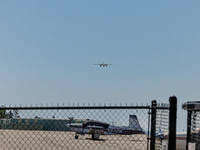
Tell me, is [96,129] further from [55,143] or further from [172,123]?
[172,123]

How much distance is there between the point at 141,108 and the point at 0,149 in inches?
521

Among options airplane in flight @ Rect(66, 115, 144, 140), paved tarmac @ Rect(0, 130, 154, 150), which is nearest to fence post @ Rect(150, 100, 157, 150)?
paved tarmac @ Rect(0, 130, 154, 150)

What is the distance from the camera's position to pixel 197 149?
5.83 m

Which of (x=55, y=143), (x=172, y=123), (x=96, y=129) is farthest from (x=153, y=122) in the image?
(x=96, y=129)

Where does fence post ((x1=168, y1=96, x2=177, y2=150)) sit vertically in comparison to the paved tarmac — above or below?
above

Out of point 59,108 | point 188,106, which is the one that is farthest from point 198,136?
point 59,108

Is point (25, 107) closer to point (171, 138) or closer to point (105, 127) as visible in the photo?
point (171, 138)

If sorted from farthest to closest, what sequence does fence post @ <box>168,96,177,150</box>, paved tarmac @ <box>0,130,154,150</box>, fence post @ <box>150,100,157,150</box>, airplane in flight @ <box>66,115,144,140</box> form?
airplane in flight @ <box>66,115,144,140</box> → paved tarmac @ <box>0,130,154,150</box> → fence post @ <box>150,100,157,150</box> → fence post @ <box>168,96,177,150</box>

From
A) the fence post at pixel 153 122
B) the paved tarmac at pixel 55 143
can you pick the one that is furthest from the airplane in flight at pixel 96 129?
the fence post at pixel 153 122

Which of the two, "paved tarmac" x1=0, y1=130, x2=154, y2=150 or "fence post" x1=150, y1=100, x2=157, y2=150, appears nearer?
"fence post" x1=150, y1=100, x2=157, y2=150

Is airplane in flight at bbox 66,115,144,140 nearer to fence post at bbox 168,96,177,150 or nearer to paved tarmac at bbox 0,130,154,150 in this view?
paved tarmac at bbox 0,130,154,150

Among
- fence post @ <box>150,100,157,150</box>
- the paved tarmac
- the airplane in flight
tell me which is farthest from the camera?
the airplane in flight

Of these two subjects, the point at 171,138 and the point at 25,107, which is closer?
the point at 171,138

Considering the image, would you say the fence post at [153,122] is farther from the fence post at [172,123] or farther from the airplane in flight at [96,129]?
the airplane in flight at [96,129]
